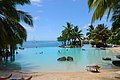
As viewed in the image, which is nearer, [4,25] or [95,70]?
[4,25]

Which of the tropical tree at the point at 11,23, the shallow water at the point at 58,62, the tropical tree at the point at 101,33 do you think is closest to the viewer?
the tropical tree at the point at 11,23

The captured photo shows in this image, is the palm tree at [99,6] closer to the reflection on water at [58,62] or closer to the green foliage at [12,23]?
the green foliage at [12,23]

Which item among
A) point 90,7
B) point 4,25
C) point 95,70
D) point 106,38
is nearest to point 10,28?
point 4,25

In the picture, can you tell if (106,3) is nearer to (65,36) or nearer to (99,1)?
(99,1)

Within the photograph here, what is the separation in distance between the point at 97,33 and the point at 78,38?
24.0 feet

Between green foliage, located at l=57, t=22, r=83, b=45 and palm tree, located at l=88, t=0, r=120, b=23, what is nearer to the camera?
palm tree, located at l=88, t=0, r=120, b=23

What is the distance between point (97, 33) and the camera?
70.3m

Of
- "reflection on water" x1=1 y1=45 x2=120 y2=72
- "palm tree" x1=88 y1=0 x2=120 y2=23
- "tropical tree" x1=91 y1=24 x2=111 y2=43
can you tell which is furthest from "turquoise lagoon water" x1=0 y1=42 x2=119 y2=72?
"tropical tree" x1=91 y1=24 x2=111 y2=43

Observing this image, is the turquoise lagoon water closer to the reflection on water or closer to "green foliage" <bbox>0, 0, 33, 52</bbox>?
the reflection on water

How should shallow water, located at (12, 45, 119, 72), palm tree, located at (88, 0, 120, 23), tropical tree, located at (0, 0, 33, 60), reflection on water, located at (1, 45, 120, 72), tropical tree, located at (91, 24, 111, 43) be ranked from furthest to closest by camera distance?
tropical tree, located at (91, 24, 111, 43)
reflection on water, located at (1, 45, 120, 72)
shallow water, located at (12, 45, 119, 72)
tropical tree, located at (0, 0, 33, 60)
palm tree, located at (88, 0, 120, 23)

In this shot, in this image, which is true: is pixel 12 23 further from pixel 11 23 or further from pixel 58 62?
pixel 58 62

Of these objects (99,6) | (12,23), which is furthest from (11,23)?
(99,6)

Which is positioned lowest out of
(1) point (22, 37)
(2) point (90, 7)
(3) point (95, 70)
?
(3) point (95, 70)

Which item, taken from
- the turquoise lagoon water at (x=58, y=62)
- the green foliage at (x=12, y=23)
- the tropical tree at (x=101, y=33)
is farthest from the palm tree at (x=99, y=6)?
the tropical tree at (x=101, y=33)
